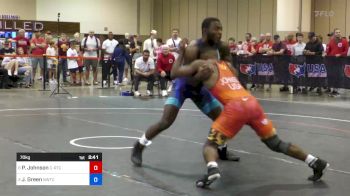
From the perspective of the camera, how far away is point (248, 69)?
19078mm

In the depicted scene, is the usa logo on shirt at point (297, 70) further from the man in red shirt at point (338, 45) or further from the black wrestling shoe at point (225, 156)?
the black wrestling shoe at point (225, 156)

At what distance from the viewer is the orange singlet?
17.9ft

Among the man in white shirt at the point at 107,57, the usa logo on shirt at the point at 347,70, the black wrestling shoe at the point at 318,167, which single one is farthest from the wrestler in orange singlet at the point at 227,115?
the man in white shirt at the point at 107,57

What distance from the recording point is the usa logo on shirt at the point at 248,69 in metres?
18.9

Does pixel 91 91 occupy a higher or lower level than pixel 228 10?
lower

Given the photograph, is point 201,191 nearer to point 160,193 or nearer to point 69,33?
point 160,193

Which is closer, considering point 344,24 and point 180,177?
point 180,177

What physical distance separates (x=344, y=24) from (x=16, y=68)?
15971mm

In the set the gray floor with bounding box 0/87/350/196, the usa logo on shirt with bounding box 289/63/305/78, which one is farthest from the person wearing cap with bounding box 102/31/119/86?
the usa logo on shirt with bounding box 289/63/305/78

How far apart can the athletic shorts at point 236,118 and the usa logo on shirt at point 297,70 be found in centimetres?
1207

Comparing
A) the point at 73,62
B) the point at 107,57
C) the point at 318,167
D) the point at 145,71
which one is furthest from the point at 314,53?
the point at 318,167

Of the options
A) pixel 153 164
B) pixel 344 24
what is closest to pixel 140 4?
pixel 344 24

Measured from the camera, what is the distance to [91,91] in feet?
58.3
